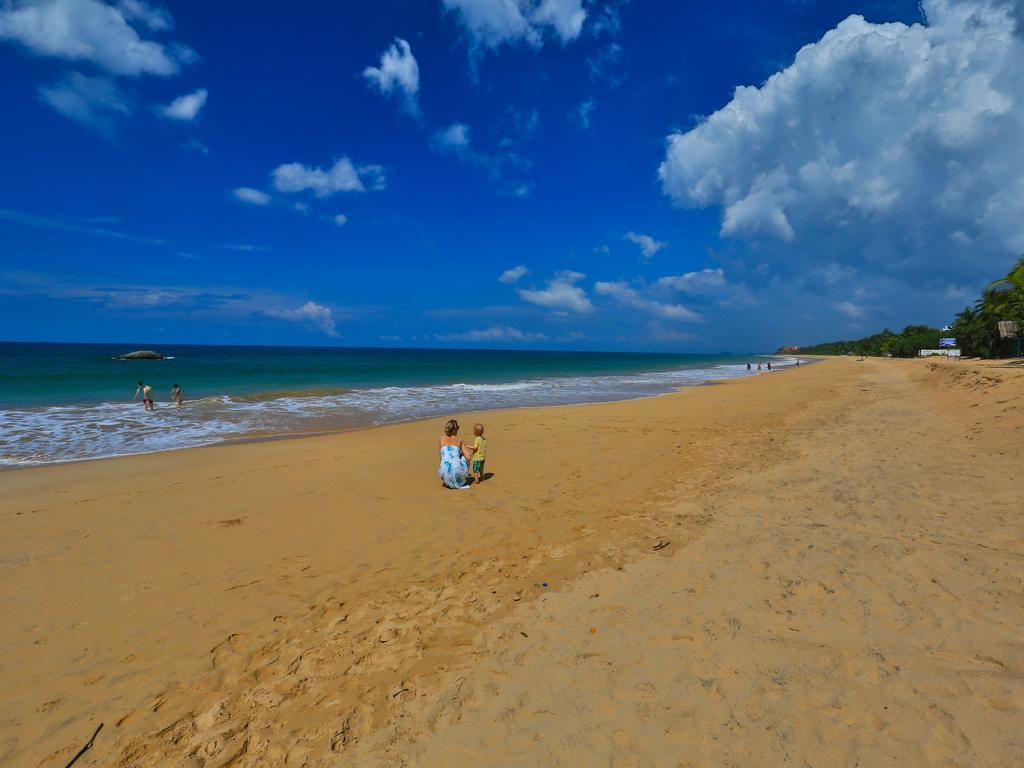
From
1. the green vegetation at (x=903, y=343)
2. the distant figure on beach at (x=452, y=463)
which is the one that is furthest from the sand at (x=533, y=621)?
the green vegetation at (x=903, y=343)

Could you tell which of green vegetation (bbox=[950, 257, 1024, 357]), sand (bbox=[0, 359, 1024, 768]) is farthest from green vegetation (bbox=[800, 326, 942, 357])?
sand (bbox=[0, 359, 1024, 768])

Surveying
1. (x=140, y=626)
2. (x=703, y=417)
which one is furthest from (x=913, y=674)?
(x=703, y=417)

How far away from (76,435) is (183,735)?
17707 millimetres

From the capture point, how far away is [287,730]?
306 centimetres

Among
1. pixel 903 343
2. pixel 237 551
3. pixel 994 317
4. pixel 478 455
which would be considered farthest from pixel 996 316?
pixel 237 551

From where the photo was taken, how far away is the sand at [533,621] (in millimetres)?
2881

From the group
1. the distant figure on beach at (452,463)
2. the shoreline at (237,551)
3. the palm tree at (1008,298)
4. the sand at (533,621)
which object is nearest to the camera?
the sand at (533,621)

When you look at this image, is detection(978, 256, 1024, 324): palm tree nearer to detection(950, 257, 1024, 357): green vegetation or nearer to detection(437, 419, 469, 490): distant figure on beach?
detection(950, 257, 1024, 357): green vegetation

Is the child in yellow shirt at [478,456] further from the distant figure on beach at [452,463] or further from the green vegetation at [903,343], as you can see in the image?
the green vegetation at [903,343]

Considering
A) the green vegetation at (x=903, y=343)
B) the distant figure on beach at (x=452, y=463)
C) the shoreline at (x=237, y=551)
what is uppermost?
the green vegetation at (x=903, y=343)

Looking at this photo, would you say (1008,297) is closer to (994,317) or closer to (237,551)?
(994,317)

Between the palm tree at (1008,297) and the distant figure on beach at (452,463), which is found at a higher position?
the palm tree at (1008,297)

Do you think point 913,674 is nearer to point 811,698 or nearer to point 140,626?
point 811,698

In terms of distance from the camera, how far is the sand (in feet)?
9.45
